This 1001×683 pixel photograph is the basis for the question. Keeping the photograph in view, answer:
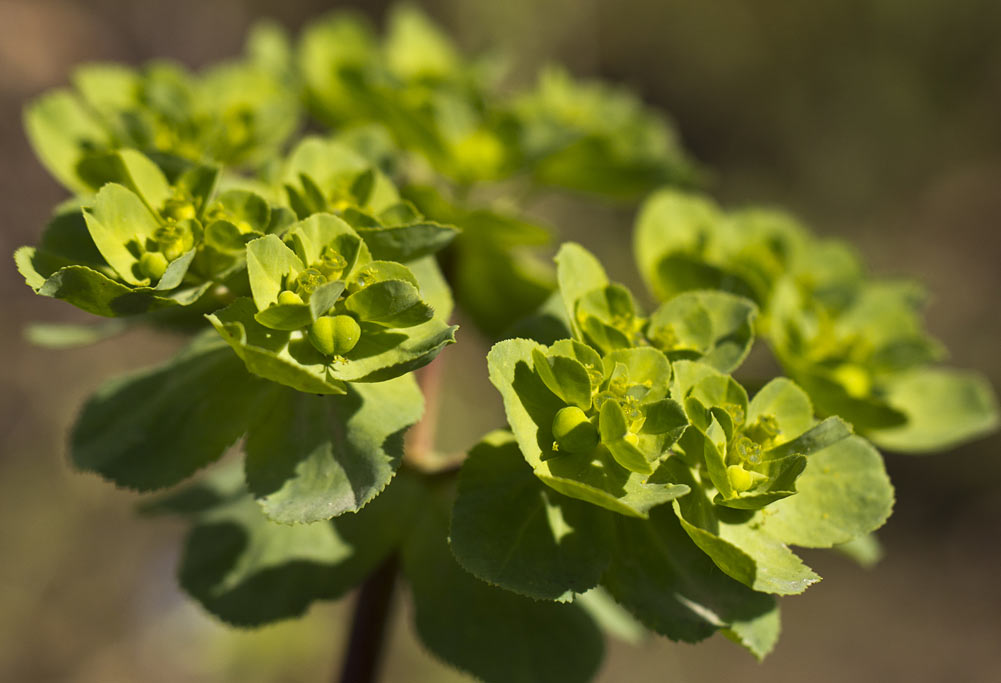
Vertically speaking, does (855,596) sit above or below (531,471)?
below

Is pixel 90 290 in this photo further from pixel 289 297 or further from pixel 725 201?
pixel 725 201

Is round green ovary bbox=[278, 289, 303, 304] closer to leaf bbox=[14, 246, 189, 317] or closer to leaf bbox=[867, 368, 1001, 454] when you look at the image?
leaf bbox=[14, 246, 189, 317]

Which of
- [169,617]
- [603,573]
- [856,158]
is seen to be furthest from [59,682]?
[856,158]

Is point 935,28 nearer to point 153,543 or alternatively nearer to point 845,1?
point 845,1

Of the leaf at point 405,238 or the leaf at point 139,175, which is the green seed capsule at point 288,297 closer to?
the leaf at point 405,238

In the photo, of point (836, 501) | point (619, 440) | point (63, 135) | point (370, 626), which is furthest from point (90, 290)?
point (836, 501)
